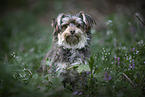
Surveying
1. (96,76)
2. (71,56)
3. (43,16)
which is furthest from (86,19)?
(43,16)

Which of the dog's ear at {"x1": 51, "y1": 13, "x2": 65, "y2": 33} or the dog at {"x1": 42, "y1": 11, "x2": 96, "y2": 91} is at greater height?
the dog's ear at {"x1": 51, "y1": 13, "x2": 65, "y2": 33}

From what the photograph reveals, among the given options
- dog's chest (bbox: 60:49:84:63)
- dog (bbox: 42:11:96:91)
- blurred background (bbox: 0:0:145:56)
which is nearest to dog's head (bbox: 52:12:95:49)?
dog (bbox: 42:11:96:91)

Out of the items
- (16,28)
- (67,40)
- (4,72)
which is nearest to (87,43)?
(67,40)

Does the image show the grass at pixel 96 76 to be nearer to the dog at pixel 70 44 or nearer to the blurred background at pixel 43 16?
the dog at pixel 70 44

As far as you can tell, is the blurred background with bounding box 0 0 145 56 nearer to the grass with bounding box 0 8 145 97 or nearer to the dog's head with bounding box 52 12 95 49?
the grass with bounding box 0 8 145 97

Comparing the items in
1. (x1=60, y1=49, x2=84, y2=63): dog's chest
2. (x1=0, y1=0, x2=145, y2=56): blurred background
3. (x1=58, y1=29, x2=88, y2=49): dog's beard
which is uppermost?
(x1=0, y1=0, x2=145, y2=56): blurred background

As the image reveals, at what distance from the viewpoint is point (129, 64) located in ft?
9.89

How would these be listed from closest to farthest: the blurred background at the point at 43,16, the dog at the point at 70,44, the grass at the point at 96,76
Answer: the grass at the point at 96,76 → the dog at the point at 70,44 → the blurred background at the point at 43,16

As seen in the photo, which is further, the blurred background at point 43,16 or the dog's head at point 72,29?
the blurred background at point 43,16

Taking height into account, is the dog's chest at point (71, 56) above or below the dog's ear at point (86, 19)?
below

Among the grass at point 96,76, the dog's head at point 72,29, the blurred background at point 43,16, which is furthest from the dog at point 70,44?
the blurred background at point 43,16

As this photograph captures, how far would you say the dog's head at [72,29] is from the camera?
3.20 metres

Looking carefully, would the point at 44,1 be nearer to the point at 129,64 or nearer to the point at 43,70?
the point at 43,70

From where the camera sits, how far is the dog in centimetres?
312
